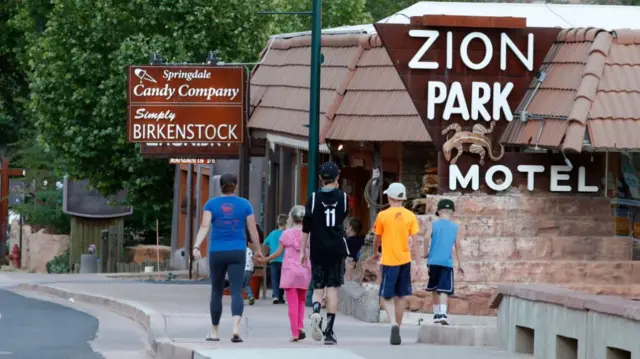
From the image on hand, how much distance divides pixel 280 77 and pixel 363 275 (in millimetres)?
6985

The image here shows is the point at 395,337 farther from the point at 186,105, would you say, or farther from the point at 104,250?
the point at 104,250

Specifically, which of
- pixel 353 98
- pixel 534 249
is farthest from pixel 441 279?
pixel 353 98

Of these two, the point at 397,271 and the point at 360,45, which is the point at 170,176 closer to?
the point at 360,45

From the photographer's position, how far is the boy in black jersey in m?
16.2

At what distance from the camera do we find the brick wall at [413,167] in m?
24.8

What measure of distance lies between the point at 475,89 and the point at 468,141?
74cm

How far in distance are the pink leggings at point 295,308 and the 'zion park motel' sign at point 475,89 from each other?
18.9 ft

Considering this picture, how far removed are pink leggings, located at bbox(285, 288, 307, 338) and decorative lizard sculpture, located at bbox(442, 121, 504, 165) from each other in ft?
18.8

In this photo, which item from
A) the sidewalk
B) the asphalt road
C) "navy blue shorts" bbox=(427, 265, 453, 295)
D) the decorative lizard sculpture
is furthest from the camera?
the decorative lizard sculpture

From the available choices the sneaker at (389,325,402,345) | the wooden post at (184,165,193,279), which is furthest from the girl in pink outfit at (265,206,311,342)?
the wooden post at (184,165,193,279)

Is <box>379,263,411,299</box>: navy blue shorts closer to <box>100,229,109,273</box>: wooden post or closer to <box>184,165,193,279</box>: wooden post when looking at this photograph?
<box>184,165,193,279</box>: wooden post

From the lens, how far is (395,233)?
55.1 ft

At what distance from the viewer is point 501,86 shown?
22.3 meters

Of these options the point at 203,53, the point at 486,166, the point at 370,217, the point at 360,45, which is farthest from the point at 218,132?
the point at 203,53
